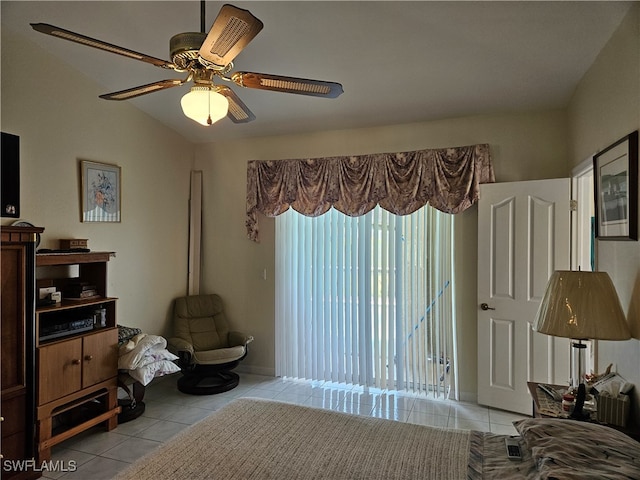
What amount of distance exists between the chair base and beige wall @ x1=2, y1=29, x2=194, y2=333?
66cm

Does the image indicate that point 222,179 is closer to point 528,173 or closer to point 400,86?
point 400,86

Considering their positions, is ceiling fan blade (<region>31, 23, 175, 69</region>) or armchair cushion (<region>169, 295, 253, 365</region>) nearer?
ceiling fan blade (<region>31, 23, 175, 69</region>)

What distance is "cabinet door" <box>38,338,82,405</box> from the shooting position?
8.68 ft

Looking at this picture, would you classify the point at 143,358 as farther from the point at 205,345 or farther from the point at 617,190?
the point at 617,190

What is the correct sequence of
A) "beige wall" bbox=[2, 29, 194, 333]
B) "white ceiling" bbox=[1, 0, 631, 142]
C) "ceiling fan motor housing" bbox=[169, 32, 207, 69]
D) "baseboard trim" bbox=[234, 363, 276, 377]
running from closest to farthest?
"ceiling fan motor housing" bbox=[169, 32, 207, 69] < "white ceiling" bbox=[1, 0, 631, 142] < "beige wall" bbox=[2, 29, 194, 333] < "baseboard trim" bbox=[234, 363, 276, 377]

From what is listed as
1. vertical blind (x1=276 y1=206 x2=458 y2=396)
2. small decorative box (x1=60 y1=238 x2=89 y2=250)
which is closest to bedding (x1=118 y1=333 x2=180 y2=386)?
A: small decorative box (x1=60 y1=238 x2=89 y2=250)

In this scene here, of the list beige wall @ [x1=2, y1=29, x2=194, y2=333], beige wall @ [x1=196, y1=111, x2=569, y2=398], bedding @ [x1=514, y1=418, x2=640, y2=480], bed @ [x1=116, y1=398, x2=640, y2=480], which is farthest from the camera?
beige wall @ [x1=196, y1=111, x2=569, y2=398]

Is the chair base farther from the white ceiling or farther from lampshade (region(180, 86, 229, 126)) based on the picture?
lampshade (region(180, 86, 229, 126))

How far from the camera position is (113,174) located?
3.67 meters

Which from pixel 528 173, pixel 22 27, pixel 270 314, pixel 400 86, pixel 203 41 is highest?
pixel 22 27

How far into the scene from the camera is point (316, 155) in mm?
4184

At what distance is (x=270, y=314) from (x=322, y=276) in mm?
767

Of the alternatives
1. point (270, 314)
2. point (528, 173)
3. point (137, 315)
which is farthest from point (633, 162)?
point (137, 315)

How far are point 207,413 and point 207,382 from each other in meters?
0.70
